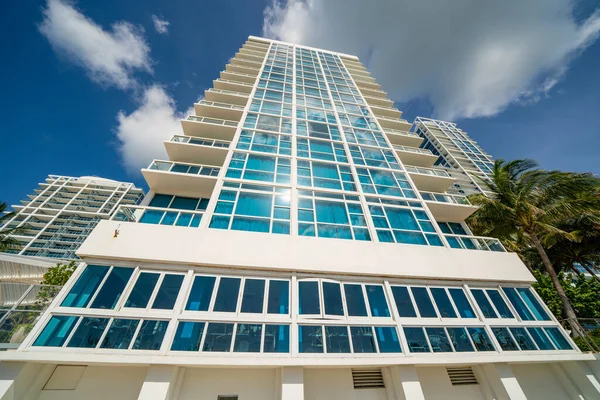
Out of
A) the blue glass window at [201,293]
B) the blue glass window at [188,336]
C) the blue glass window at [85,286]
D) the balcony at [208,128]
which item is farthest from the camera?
the balcony at [208,128]

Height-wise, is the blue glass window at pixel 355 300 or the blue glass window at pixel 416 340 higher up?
the blue glass window at pixel 355 300

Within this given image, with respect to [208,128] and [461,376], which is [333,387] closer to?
[461,376]

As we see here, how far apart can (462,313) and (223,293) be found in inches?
359

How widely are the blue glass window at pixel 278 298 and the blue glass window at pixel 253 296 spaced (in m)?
0.29

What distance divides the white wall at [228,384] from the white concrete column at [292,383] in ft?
2.07

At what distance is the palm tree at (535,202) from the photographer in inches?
491

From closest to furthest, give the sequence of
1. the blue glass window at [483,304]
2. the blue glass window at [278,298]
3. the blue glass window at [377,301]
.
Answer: the blue glass window at [278,298] < the blue glass window at [377,301] < the blue glass window at [483,304]

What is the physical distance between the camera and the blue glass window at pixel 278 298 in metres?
7.49

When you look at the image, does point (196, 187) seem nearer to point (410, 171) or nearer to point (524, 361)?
point (410, 171)

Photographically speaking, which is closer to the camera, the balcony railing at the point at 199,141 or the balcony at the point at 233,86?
the balcony railing at the point at 199,141

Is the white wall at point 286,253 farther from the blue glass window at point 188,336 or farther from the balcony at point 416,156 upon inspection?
the balcony at point 416,156

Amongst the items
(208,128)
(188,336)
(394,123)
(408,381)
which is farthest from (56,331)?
(394,123)

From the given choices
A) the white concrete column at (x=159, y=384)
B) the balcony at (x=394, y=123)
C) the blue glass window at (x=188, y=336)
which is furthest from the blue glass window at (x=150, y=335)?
the balcony at (x=394, y=123)

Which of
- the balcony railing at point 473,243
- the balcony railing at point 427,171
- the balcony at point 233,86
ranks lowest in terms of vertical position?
the balcony railing at point 473,243
